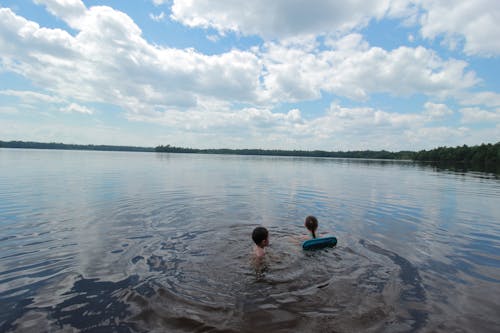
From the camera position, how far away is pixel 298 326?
5.37 meters

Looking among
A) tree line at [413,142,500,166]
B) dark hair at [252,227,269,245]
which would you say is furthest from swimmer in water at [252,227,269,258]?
tree line at [413,142,500,166]

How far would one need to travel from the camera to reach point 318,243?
9.13 m

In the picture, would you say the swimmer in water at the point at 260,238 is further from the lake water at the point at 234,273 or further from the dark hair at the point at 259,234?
the lake water at the point at 234,273

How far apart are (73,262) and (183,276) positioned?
364 centimetres

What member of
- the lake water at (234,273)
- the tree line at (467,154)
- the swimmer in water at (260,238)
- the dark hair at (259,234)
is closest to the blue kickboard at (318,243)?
the lake water at (234,273)

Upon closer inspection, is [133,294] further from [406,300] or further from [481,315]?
[481,315]

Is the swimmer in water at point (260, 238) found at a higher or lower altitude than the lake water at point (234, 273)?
higher

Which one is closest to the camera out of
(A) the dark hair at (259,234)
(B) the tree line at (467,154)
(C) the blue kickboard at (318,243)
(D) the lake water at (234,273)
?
(D) the lake water at (234,273)

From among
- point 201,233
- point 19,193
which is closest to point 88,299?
point 201,233

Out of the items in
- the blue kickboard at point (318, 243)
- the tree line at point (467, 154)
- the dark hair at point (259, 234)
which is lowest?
the blue kickboard at point (318, 243)

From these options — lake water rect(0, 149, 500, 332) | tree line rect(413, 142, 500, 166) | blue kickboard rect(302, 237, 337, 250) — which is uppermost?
tree line rect(413, 142, 500, 166)

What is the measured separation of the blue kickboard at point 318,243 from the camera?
29.7ft

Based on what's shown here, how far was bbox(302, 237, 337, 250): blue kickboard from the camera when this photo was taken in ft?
29.7

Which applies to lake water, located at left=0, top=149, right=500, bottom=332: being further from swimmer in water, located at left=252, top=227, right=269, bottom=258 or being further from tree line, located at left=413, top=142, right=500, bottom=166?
tree line, located at left=413, top=142, right=500, bottom=166
